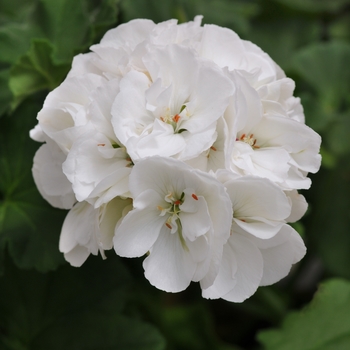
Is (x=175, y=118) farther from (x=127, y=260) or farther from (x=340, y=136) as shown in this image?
(x=340, y=136)

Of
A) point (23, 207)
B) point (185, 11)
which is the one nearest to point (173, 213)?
point (23, 207)

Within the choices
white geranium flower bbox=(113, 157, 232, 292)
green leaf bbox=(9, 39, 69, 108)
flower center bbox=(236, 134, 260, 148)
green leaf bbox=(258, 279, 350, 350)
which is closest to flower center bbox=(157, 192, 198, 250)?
white geranium flower bbox=(113, 157, 232, 292)

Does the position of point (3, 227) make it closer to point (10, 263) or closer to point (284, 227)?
point (10, 263)

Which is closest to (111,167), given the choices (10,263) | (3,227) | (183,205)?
(183,205)

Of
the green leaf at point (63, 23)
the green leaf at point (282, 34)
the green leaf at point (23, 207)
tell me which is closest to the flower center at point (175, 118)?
the green leaf at point (23, 207)

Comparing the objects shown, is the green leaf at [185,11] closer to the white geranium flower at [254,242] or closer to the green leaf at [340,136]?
the green leaf at [340,136]

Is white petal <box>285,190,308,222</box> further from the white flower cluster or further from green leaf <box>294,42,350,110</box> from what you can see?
green leaf <box>294,42,350,110</box>
